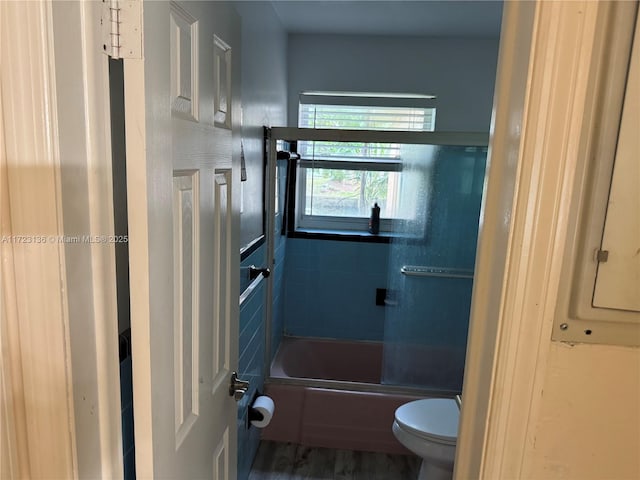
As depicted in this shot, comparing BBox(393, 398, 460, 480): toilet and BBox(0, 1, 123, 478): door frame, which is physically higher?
BBox(0, 1, 123, 478): door frame

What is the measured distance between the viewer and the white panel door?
0.69 m

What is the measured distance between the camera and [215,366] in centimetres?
112

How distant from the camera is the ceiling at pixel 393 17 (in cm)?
245

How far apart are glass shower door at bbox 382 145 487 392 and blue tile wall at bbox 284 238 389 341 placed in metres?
0.27

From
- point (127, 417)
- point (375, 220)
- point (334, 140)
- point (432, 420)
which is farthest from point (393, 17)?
point (127, 417)

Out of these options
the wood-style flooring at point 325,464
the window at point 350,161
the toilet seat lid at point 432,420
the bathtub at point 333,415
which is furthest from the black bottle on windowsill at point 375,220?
the wood-style flooring at point 325,464

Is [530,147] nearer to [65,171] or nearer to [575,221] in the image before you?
[575,221]

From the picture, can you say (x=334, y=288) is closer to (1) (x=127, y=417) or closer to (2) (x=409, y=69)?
(2) (x=409, y=69)

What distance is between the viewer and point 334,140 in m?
2.43

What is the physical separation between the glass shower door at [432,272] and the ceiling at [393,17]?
761 millimetres

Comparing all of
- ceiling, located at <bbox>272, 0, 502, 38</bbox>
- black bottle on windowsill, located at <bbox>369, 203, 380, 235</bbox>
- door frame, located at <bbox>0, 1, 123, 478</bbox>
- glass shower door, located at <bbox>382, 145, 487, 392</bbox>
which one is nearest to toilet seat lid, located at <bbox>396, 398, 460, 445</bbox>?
glass shower door, located at <bbox>382, 145, 487, 392</bbox>

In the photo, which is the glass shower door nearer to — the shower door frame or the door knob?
the shower door frame

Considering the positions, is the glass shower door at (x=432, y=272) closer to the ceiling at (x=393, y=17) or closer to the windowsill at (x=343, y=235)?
the windowsill at (x=343, y=235)

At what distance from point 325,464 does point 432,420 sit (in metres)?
0.71
